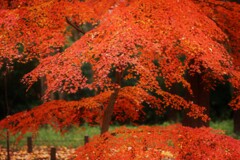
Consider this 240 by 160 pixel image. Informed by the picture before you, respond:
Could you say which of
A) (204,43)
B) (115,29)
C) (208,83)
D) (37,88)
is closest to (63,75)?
(115,29)

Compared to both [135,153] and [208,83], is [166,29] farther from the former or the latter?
[208,83]

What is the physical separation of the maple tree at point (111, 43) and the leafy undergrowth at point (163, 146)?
0.86 meters

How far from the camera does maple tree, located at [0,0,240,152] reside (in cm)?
664

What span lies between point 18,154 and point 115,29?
9.26m

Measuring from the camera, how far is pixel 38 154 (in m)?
14.7

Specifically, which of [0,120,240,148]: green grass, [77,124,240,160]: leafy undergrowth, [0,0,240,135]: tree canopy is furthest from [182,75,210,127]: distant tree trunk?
[77,124,240,160]: leafy undergrowth

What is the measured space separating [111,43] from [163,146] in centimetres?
183

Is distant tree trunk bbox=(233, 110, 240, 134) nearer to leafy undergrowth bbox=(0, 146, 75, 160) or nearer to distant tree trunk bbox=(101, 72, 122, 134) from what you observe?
leafy undergrowth bbox=(0, 146, 75, 160)

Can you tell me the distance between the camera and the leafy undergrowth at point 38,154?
1395 centimetres

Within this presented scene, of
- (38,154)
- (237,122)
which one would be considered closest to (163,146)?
(38,154)

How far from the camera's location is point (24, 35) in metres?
8.11

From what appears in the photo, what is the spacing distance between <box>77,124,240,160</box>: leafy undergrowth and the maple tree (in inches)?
33.8

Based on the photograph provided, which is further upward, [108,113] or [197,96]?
[197,96]

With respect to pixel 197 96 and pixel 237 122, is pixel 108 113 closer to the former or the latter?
pixel 197 96
